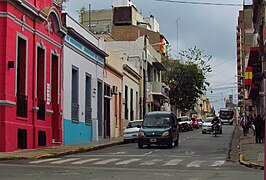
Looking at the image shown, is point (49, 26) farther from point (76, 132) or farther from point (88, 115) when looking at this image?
point (88, 115)

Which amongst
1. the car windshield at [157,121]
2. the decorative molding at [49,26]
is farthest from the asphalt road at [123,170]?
the decorative molding at [49,26]

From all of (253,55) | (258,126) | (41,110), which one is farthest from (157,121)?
(253,55)

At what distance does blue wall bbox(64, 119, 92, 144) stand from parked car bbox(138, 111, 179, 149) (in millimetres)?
4924

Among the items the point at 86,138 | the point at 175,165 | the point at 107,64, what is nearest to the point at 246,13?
the point at 107,64

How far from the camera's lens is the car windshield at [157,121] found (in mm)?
30166

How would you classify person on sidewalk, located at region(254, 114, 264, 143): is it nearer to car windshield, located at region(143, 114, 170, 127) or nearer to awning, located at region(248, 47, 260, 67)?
car windshield, located at region(143, 114, 170, 127)

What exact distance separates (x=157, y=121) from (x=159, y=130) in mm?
1433

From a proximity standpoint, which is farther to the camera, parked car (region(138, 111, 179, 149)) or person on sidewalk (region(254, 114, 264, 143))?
person on sidewalk (region(254, 114, 264, 143))

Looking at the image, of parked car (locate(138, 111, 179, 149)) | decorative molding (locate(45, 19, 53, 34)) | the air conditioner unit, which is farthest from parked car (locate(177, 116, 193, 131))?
decorative molding (locate(45, 19, 53, 34))

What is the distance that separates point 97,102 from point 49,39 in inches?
486

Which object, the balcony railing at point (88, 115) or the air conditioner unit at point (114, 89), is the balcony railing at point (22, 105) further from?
the air conditioner unit at point (114, 89)

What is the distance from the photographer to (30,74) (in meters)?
26.3

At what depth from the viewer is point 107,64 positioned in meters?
43.4

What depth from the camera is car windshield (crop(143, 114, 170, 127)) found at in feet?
99.0
